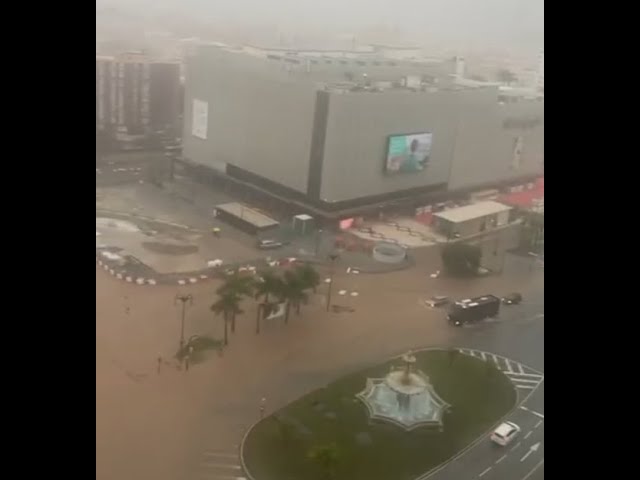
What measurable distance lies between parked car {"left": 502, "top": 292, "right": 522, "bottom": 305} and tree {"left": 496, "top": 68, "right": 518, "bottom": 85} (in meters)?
0.51

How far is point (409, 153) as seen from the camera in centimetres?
174

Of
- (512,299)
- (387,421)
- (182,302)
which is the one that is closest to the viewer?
(182,302)

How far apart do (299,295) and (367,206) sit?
0.26 meters

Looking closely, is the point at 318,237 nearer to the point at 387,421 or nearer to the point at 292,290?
the point at 292,290

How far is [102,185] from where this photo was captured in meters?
1.57

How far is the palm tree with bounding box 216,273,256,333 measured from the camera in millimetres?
1636

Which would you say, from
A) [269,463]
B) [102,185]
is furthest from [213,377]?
[102,185]

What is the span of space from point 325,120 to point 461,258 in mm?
470

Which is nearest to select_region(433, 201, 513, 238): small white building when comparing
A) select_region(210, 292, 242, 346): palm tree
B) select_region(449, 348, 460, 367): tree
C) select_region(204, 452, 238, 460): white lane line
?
select_region(449, 348, 460, 367): tree

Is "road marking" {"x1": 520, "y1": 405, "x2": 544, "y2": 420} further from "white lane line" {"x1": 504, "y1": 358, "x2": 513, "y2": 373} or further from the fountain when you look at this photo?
the fountain

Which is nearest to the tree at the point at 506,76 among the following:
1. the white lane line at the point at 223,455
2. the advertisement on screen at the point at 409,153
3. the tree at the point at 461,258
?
the advertisement on screen at the point at 409,153

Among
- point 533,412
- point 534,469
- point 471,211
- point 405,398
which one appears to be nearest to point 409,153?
point 471,211
